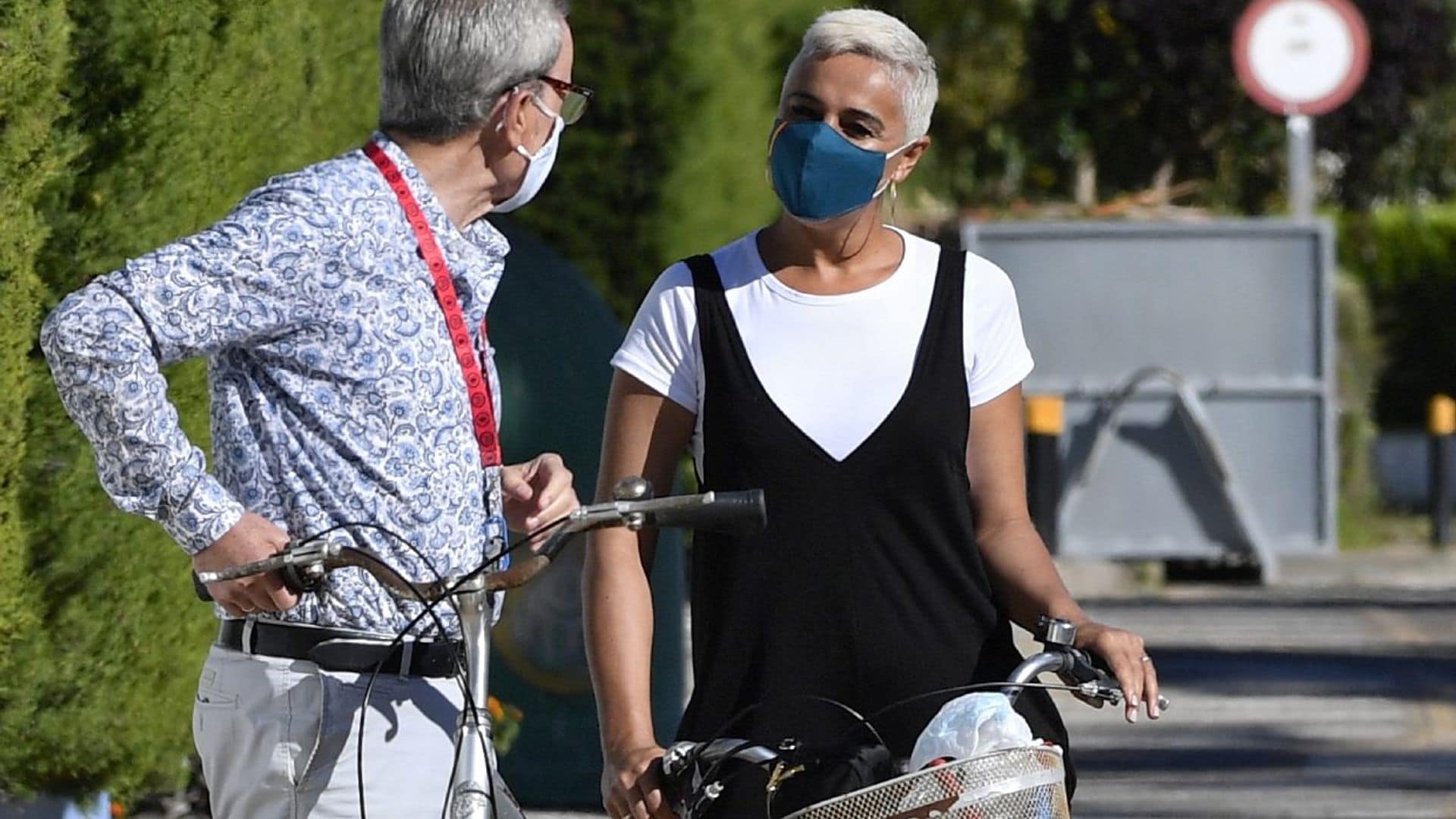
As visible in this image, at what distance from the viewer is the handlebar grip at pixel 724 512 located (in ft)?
9.41

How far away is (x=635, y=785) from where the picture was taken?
3.02 m

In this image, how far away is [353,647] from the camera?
3.18 metres

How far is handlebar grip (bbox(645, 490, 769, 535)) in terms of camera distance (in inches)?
113

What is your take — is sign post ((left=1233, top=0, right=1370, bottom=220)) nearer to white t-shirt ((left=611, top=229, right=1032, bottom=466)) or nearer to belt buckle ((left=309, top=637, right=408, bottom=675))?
white t-shirt ((left=611, top=229, right=1032, bottom=466))

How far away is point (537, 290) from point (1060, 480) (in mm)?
6815

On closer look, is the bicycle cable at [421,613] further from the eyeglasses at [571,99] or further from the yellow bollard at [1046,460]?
the yellow bollard at [1046,460]

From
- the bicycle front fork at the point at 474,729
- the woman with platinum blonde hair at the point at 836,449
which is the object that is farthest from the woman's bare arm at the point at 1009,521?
the bicycle front fork at the point at 474,729

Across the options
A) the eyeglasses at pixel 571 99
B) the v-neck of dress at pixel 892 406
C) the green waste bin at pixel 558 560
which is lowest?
the green waste bin at pixel 558 560

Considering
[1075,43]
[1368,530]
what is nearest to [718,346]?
[1368,530]

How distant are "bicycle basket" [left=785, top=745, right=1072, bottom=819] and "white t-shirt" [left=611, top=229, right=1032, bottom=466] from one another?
68 cm

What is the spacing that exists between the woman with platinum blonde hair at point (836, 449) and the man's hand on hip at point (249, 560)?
0.45 metres

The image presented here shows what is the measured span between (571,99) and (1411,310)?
22620 mm

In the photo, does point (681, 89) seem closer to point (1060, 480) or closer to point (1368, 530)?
point (1060, 480)

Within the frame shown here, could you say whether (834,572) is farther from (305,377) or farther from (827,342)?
(305,377)
